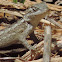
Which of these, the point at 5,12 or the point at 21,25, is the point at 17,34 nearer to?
the point at 21,25

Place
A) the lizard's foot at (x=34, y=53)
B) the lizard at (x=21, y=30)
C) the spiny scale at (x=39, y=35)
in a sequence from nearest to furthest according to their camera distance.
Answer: the lizard's foot at (x=34, y=53) < the lizard at (x=21, y=30) < the spiny scale at (x=39, y=35)

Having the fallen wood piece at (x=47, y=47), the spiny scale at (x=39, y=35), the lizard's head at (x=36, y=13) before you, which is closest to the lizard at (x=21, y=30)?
the lizard's head at (x=36, y=13)

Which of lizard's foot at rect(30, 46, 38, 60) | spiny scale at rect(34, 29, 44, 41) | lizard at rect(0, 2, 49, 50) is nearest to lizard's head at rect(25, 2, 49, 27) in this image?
lizard at rect(0, 2, 49, 50)

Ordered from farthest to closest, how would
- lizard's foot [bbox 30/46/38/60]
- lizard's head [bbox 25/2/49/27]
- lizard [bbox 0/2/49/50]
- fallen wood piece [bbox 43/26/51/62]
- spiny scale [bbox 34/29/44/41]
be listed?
spiny scale [bbox 34/29/44/41]
lizard [bbox 0/2/49/50]
lizard's head [bbox 25/2/49/27]
lizard's foot [bbox 30/46/38/60]
fallen wood piece [bbox 43/26/51/62]

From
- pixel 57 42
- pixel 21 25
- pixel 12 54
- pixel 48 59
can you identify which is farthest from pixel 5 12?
pixel 48 59

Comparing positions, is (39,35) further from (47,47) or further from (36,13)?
(47,47)

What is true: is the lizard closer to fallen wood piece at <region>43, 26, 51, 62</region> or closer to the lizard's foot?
the lizard's foot

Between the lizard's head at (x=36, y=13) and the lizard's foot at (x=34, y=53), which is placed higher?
the lizard's head at (x=36, y=13)

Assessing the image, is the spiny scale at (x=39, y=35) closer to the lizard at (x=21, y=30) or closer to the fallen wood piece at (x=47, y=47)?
the lizard at (x=21, y=30)
